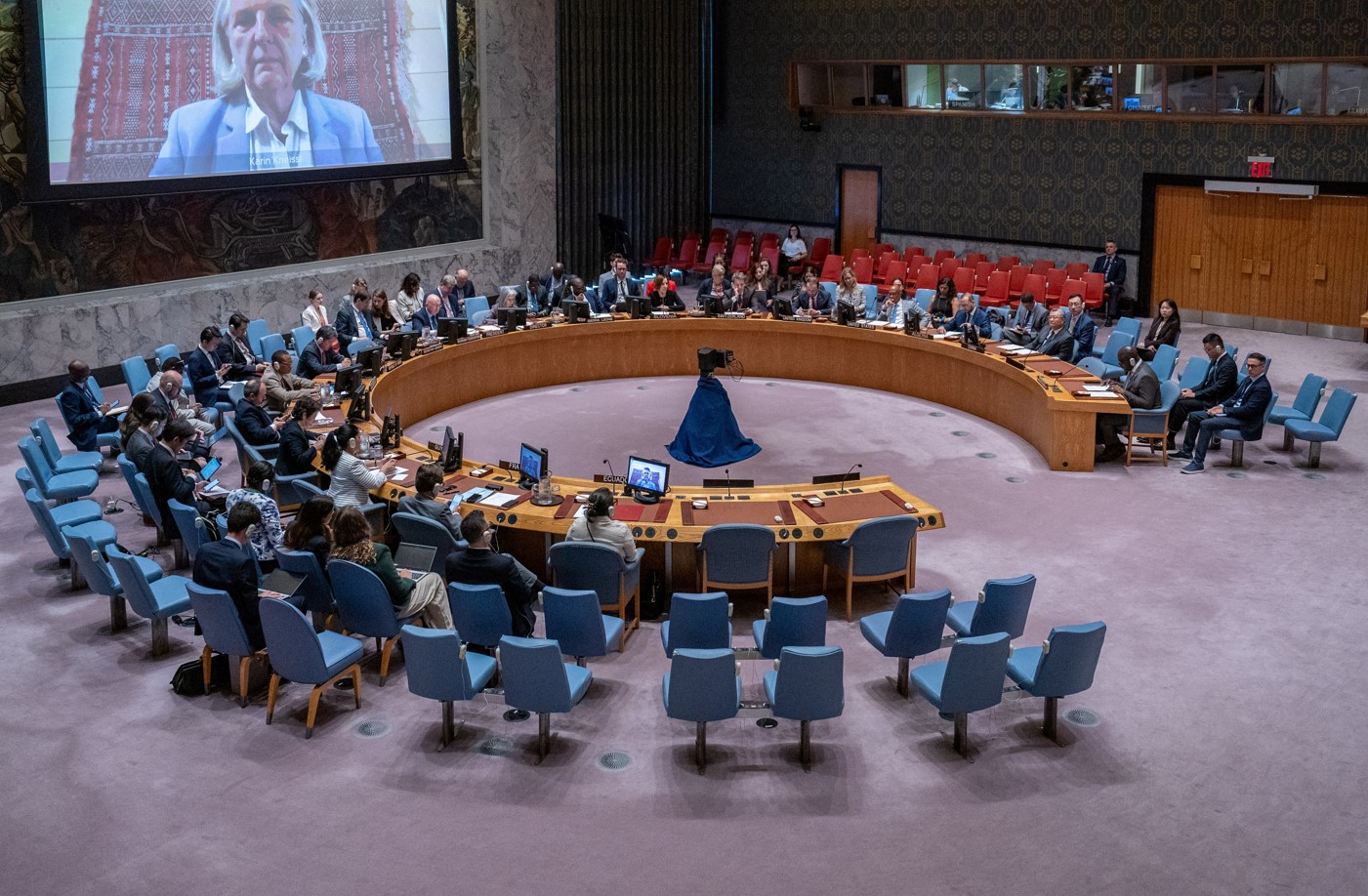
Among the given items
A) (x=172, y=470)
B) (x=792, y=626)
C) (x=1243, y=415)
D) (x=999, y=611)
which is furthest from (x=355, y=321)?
(x=1243, y=415)

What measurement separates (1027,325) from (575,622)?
8583 millimetres

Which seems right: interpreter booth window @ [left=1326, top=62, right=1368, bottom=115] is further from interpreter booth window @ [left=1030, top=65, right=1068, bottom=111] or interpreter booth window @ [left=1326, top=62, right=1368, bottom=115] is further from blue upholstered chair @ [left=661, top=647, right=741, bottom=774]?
blue upholstered chair @ [left=661, top=647, right=741, bottom=774]

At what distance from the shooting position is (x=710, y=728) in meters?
7.22

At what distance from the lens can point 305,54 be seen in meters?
15.9

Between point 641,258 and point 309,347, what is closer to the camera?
point 309,347

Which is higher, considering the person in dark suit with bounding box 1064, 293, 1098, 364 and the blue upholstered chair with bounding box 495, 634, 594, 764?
the person in dark suit with bounding box 1064, 293, 1098, 364

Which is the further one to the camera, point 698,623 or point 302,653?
point 698,623

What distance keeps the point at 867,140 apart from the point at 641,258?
4.06m

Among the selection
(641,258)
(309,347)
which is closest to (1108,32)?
(641,258)

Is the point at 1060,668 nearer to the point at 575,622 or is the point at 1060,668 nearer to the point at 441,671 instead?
the point at 575,622

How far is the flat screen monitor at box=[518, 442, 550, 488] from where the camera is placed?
359 inches

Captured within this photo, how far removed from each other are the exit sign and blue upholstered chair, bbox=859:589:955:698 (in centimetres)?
1174

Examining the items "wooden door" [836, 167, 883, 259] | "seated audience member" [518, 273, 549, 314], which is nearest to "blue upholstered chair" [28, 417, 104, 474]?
"seated audience member" [518, 273, 549, 314]

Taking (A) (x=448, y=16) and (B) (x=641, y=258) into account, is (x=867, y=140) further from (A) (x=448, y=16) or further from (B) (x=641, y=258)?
(A) (x=448, y=16)
